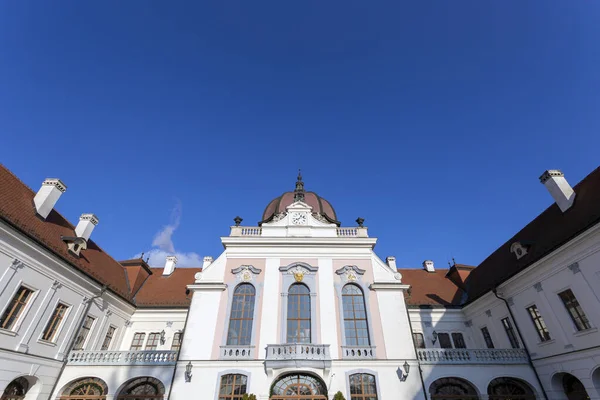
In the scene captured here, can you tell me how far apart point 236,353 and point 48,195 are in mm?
14652

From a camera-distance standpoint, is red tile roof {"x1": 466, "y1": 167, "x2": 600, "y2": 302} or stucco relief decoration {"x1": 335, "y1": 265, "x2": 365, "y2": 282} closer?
red tile roof {"x1": 466, "y1": 167, "x2": 600, "y2": 302}

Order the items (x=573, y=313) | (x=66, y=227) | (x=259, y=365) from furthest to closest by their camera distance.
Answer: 1. (x=66, y=227)
2. (x=259, y=365)
3. (x=573, y=313)

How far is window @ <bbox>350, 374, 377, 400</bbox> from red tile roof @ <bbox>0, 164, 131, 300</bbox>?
16.0m

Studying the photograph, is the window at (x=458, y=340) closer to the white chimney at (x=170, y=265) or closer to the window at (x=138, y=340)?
the window at (x=138, y=340)

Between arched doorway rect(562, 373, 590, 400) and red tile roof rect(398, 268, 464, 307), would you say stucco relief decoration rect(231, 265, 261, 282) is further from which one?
arched doorway rect(562, 373, 590, 400)

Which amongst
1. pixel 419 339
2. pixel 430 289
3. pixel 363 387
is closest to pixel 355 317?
pixel 363 387

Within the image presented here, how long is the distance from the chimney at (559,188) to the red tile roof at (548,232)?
335mm

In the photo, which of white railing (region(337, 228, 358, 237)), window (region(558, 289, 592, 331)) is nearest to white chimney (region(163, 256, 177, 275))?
white railing (region(337, 228, 358, 237))

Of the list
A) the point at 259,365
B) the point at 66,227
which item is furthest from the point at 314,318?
the point at 66,227

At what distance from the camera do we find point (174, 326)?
22.0 metres

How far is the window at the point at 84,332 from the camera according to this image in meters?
17.9

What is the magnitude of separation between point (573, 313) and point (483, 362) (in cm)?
507

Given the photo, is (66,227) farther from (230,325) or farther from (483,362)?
(483,362)

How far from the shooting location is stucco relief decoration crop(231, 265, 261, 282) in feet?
63.3
